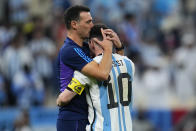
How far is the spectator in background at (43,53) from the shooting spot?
1283 cm

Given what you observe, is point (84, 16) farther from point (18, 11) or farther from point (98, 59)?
point (18, 11)

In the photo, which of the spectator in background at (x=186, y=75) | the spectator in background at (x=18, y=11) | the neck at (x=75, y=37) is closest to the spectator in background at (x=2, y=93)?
the spectator in background at (x=18, y=11)

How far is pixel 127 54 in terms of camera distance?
13.1 meters

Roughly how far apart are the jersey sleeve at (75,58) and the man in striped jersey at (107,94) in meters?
0.09

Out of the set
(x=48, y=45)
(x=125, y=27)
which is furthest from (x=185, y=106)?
(x=48, y=45)

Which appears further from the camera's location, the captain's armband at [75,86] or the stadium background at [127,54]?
the stadium background at [127,54]

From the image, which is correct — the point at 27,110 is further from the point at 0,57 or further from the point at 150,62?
the point at 150,62

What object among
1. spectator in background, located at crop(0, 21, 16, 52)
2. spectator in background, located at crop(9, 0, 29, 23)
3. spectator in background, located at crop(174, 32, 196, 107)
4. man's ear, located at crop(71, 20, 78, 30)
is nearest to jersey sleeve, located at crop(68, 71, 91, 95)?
man's ear, located at crop(71, 20, 78, 30)

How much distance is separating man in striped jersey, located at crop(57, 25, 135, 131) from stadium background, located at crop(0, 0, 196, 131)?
5.12m

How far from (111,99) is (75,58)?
555mm

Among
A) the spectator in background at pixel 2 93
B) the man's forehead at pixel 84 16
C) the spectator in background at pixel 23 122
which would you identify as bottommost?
the spectator in background at pixel 23 122

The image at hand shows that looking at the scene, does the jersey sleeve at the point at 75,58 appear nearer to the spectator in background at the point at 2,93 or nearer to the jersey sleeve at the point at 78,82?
the jersey sleeve at the point at 78,82

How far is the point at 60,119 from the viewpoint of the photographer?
19.5ft

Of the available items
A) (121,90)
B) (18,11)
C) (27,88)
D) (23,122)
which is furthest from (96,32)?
(18,11)
